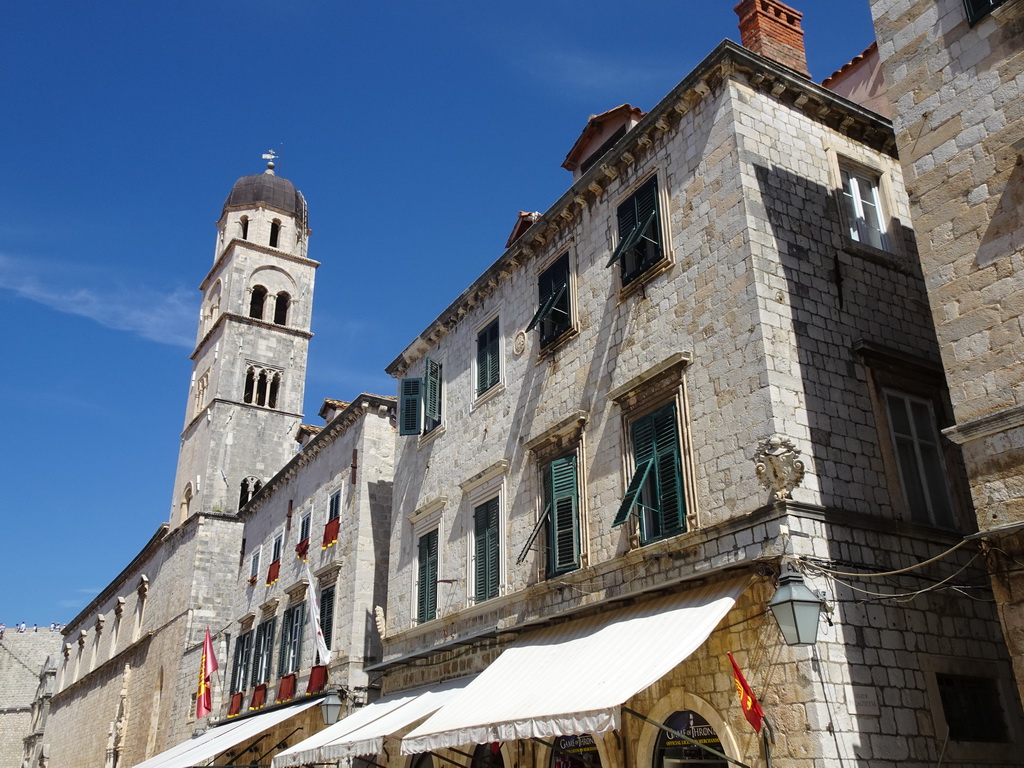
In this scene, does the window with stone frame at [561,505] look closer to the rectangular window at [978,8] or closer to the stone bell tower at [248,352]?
the rectangular window at [978,8]

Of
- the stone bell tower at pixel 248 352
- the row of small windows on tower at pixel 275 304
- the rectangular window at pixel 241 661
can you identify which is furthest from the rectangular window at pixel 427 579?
the row of small windows on tower at pixel 275 304

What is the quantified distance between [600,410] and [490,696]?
395cm

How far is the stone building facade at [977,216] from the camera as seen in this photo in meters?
7.32

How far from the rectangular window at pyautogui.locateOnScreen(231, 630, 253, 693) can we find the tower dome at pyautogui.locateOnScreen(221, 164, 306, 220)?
23.5 metres

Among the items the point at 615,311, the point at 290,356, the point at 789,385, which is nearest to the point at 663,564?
the point at 789,385

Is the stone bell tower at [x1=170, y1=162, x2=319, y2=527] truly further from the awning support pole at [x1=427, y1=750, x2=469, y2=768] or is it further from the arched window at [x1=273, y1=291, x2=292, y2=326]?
the awning support pole at [x1=427, y1=750, x2=469, y2=768]

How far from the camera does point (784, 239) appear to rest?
1078cm

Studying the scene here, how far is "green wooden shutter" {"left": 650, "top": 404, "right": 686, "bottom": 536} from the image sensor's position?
416 inches

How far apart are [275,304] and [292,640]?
22.2 m

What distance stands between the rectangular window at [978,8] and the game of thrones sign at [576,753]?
867cm

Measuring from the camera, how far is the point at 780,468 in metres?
9.19

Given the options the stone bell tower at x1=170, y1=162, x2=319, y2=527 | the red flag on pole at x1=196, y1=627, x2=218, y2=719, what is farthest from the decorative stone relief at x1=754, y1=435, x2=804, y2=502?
the stone bell tower at x1=170, y1=162, x2=319, y2=527

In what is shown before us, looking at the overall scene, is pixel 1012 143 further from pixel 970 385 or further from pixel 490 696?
pixel 490 696

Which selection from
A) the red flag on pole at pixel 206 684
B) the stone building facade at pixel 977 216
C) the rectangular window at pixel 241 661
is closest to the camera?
the stone building facade at pixel 977 216
